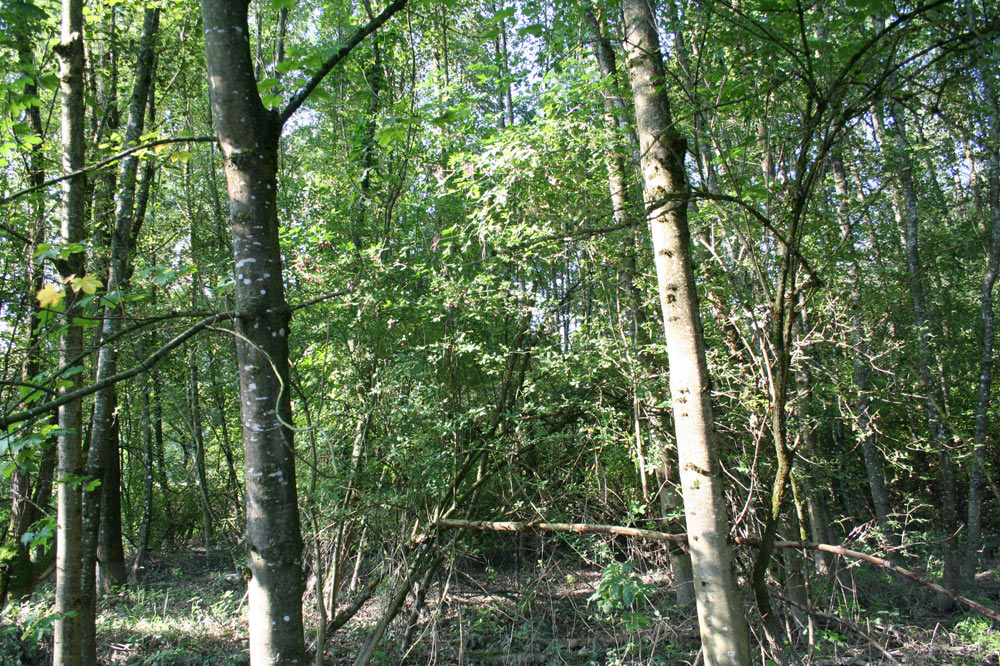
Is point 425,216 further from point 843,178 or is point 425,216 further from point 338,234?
point 843,178

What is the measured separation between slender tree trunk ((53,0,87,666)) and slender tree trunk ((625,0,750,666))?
11.1 ft

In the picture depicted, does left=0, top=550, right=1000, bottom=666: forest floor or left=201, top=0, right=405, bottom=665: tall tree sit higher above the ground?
left=201, top=0, right=405, bottom=665: tall tree

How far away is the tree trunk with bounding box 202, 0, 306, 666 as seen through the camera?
71.5 inches

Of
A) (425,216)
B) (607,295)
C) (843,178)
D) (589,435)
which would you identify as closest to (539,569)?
(589,435)

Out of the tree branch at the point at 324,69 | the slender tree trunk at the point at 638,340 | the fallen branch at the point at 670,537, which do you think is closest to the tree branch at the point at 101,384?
the tree branch at the point at 324,69

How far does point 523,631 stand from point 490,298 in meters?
3.18

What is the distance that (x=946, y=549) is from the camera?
7164 mm

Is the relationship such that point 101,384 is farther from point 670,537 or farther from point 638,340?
point 638,340

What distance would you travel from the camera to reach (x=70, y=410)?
368 cm

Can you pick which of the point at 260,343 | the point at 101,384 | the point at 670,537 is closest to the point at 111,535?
the point at 101,384

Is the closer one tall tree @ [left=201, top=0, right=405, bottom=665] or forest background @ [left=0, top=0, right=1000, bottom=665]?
tall tree @ [left=201, top=0, right=405, bottom=665]

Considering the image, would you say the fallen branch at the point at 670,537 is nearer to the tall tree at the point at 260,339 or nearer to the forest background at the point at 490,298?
the forest background at the point at 490,298

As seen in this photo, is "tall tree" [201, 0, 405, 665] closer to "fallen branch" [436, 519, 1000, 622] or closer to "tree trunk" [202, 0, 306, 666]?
"tree trunk" [202, 0, 306, 666]

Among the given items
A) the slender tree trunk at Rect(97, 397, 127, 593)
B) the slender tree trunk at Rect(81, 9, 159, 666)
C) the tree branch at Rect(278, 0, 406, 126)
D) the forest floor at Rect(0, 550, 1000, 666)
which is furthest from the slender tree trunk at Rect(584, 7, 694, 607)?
the slender tree trunk at Rect(97, 397, 127, 593)
